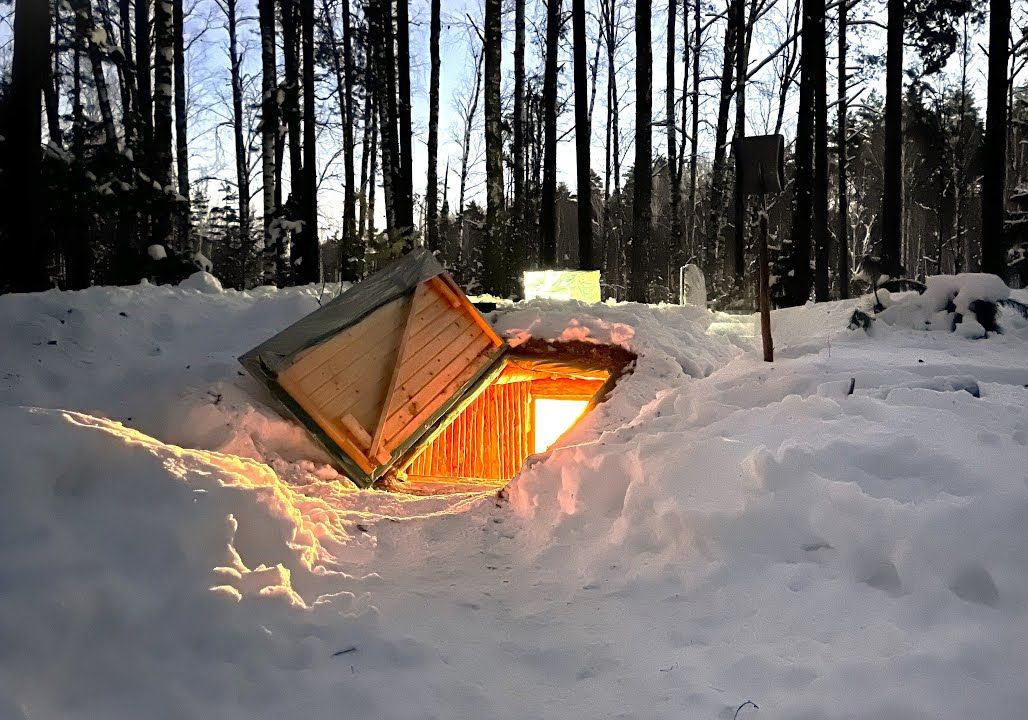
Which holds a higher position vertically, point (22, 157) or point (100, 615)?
point (22, 157)

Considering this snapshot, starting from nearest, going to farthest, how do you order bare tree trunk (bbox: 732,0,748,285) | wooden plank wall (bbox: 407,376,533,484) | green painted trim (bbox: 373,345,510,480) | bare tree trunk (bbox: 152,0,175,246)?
green painted trim (bbox: 373,345,510,480), bare tree trunk (bbox: 152,0,175,246), wooden plank wall (bbox: 407,376,533,484), bare tree trunk (bbox: 732,0,748,285)

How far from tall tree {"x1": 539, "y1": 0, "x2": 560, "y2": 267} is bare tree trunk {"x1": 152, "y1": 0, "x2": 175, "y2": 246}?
7203 mm

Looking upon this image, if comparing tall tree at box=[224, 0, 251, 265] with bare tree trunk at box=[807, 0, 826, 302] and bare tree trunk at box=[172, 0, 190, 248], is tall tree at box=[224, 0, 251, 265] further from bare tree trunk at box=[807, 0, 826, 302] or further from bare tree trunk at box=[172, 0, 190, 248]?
bare tree trunk at box=[807, 0, 826, 302]

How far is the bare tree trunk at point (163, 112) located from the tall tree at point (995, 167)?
11.9 metres

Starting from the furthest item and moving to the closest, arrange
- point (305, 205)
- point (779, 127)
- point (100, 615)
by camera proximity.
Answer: point (779, 127)
point (305, 205)
point (100, 615)

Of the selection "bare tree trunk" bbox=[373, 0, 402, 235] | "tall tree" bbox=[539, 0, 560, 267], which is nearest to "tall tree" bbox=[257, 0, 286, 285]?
"bare tree trunk" bbox=[373, 0, 402, 235]

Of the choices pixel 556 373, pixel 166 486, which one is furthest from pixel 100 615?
pixel 556 373

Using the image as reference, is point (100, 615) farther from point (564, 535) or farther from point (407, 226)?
point (407, 226)

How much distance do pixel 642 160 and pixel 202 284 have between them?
934cm

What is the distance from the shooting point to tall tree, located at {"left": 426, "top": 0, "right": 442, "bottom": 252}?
16.9 meters

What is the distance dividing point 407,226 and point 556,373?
6229 mm

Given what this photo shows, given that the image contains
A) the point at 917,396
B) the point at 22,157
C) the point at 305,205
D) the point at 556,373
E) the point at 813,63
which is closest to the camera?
the point at 917,396

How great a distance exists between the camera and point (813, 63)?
1229 centimetres

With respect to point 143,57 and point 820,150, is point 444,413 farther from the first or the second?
point 143,57
